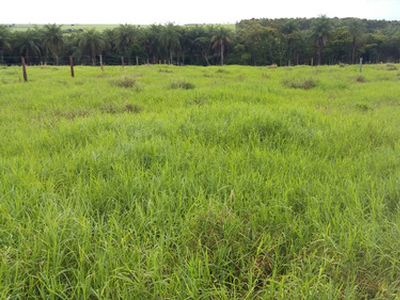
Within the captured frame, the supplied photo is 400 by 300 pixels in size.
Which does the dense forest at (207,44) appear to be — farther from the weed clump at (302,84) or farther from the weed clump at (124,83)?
the weed clump at (124,83)

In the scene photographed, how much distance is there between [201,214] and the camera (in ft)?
6.56

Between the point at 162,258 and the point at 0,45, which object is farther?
the point at 0,45

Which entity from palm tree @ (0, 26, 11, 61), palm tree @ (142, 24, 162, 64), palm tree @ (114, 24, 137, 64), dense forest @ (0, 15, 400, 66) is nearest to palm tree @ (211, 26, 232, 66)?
dense forest @ (0, 15, 400, 66)

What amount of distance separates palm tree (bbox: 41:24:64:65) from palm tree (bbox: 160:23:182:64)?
19.6 m

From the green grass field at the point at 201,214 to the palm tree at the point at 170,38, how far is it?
56175 mm

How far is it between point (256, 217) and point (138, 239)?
3.00ft

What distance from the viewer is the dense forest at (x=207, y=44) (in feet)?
167

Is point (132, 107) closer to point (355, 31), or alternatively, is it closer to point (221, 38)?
point (221, 38)

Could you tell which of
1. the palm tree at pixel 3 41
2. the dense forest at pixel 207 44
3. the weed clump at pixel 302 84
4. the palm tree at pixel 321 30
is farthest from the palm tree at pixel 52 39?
the weed clump at pixel 302 84

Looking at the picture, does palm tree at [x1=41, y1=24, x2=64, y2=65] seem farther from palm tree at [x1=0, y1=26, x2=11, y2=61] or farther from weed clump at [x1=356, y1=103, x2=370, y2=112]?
weed clump at [x1=356, y1=103, x2=370, y2=112]

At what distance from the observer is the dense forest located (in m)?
50.9

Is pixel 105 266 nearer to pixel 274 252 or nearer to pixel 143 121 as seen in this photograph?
pixel 274 252

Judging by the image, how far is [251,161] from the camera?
123 inches

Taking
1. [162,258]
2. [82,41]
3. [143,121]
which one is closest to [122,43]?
[82,41]
